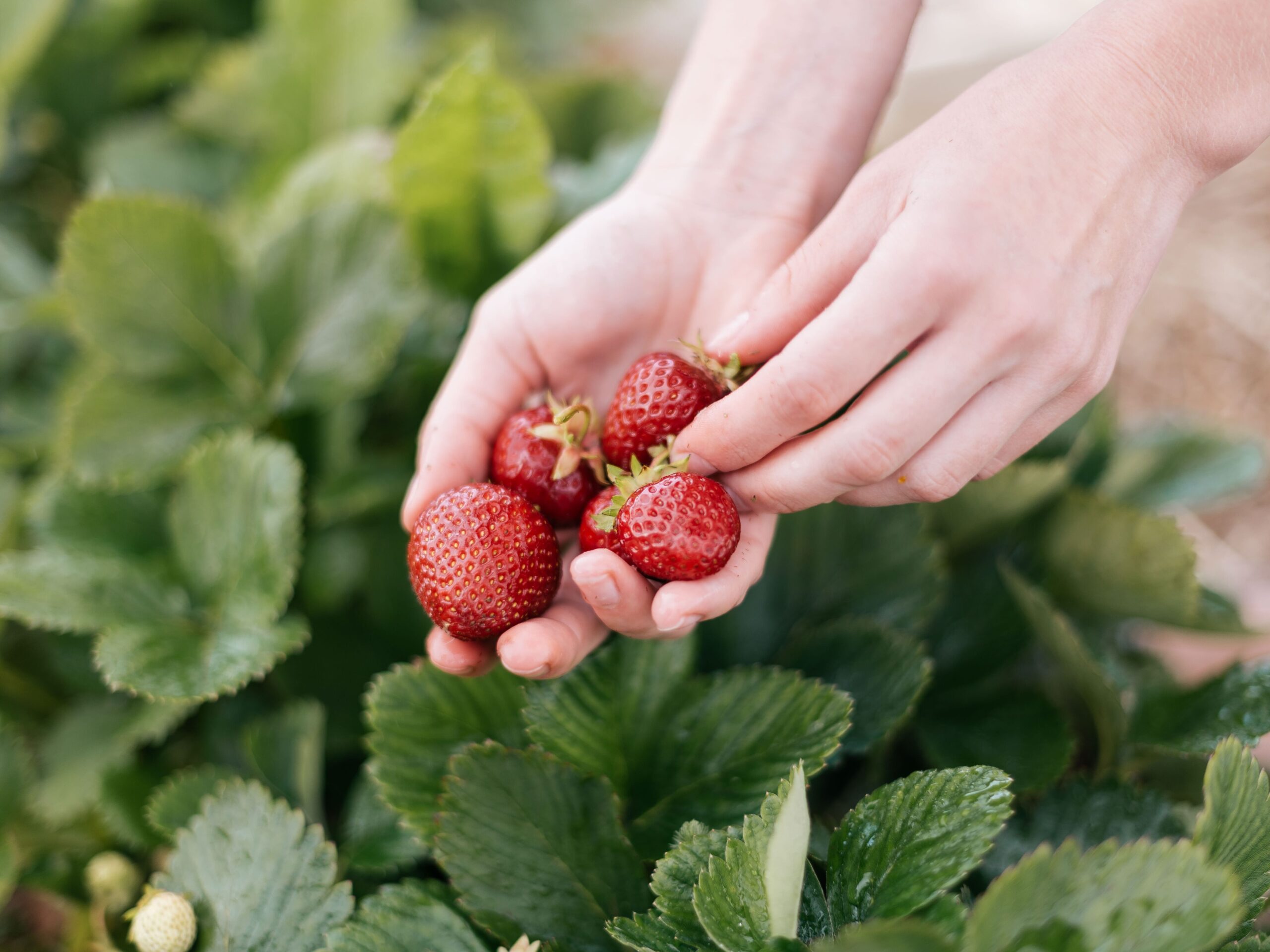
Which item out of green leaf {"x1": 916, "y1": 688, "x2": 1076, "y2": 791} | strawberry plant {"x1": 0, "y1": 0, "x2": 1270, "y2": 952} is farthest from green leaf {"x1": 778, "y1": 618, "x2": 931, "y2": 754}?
green leaf {"x1": 916, "y1": 688, "x2": 1076, "y2": 791}

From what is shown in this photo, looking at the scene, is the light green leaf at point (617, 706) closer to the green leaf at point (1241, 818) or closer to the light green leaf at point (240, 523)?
the light green leaf at point (240, 523)

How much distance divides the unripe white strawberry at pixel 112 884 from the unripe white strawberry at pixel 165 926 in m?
0.19

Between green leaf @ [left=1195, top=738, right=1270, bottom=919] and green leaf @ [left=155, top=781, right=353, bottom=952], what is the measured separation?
0.67 meters

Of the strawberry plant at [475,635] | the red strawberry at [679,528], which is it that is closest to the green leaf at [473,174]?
the strawberry plant at [475,635]

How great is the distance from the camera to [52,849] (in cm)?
106

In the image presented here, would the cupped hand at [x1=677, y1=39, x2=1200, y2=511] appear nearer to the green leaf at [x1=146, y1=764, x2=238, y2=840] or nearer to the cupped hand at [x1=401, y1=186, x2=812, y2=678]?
the cupped hand at [x1=401, y1=186, x2=812, y2=678]

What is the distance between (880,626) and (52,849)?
38.6 inches

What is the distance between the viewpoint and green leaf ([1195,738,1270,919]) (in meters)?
0.61

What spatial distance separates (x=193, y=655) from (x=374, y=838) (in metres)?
0.27

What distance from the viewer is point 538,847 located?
750mm

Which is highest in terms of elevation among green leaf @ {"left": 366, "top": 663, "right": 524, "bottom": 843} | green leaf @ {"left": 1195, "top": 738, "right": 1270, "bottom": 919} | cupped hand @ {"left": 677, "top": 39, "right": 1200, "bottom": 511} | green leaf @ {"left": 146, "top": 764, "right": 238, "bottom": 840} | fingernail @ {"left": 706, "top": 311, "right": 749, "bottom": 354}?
cupped hand @ {"left": 677, "top": 39, "right": 1200, "bottom": 511}

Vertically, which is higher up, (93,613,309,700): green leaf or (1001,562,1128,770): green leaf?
(1001,562,1128,770): green leaf

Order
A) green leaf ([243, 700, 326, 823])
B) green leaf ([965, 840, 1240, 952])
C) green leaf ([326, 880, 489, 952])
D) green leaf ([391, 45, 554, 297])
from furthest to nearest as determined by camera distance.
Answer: green leaf ([391, 45, 554, 297]) → green leaf ([243, 700, 326, 823]) → green leaf ([326, 880, 489, 952]) → green leaf ([965, 840, 1240, 952])

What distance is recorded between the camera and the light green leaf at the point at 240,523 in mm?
961
